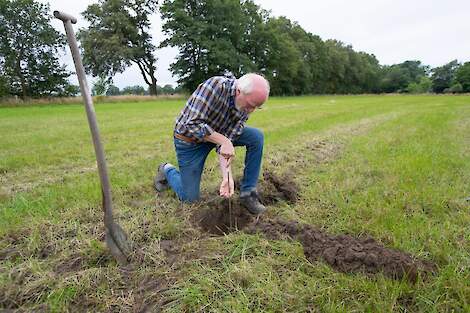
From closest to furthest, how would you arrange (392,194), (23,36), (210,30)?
1. (392,194)
2. (23,36)
3. (210,30)

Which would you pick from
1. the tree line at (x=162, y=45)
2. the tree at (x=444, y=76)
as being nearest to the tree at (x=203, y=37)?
the tree line at (x=162, y=45)

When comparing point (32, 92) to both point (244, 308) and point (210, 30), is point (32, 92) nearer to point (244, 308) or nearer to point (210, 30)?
point (210, 30)

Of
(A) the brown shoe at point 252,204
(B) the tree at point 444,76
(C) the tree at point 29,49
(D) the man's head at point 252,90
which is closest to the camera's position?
(D) the man's head at point 252,90

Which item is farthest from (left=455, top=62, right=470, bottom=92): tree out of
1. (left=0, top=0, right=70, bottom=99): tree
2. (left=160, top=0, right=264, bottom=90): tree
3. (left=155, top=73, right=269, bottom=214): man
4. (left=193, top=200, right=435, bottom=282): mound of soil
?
(left=193, top=200, right=435, bottom=282): mound of soil

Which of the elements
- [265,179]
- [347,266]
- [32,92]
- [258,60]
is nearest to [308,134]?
[265,179]

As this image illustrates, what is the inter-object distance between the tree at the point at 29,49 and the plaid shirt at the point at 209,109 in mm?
37695

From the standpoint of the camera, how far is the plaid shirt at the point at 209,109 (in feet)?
10.5

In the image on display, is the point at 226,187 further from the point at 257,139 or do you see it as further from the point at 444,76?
the point at 444,76

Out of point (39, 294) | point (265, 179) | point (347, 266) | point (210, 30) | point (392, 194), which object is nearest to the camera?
point (39, 294)

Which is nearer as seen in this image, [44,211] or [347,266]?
[347,266]

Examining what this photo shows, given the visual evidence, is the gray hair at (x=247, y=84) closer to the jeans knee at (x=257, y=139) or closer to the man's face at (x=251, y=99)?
the man's face at (x=251, y=99)

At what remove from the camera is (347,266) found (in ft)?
7.41

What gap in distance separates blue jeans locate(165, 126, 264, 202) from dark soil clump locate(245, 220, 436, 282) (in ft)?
2.85

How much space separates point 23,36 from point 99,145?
41653mm
